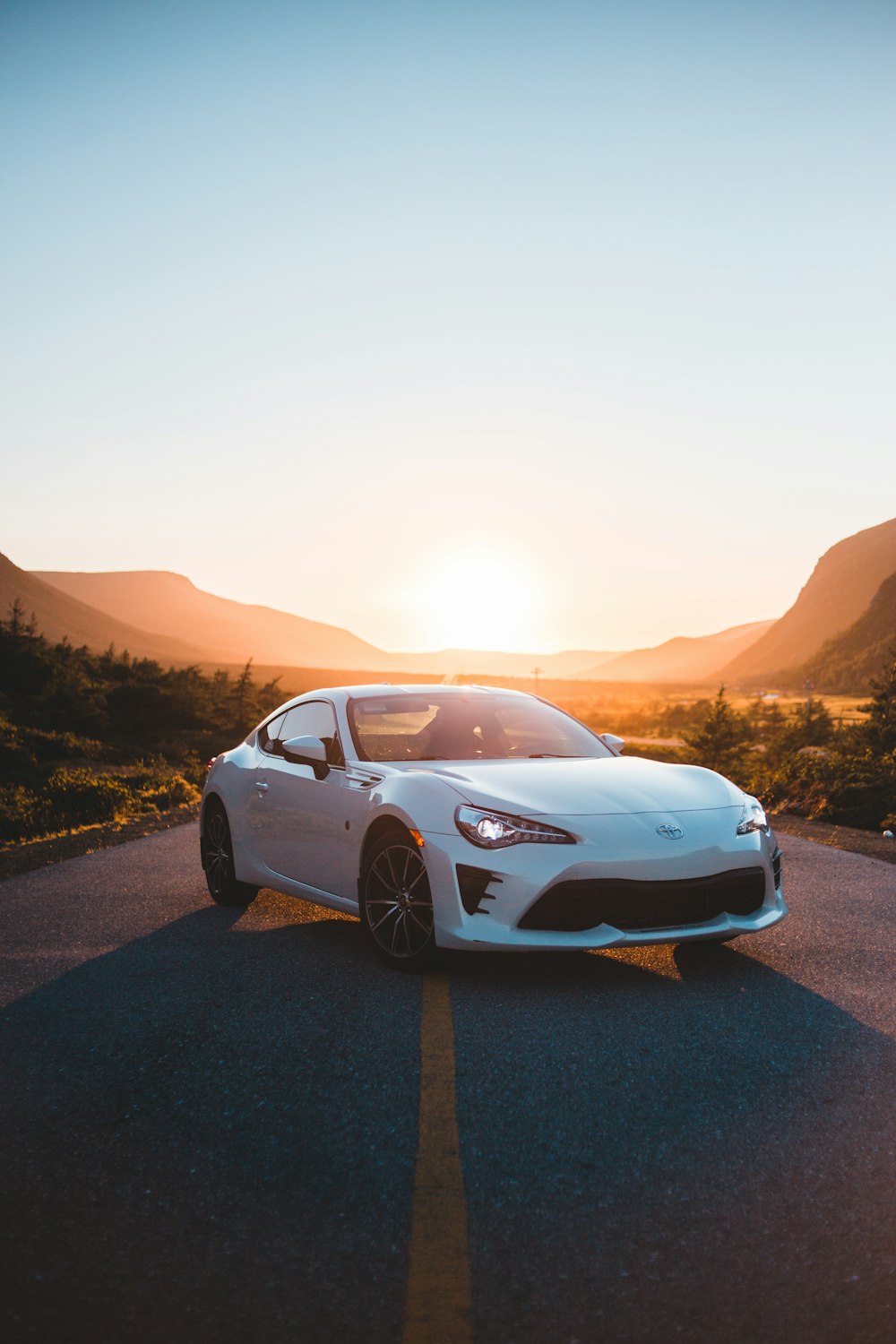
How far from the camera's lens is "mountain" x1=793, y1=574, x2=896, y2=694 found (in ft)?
420

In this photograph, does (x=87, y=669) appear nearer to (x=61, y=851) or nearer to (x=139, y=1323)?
(x=61, y=851)

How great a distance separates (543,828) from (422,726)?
192 cm

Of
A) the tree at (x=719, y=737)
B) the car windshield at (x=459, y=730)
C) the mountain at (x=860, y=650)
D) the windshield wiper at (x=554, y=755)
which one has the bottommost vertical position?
the tree at (x=719, y=737)

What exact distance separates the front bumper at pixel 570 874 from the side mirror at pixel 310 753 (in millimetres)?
1139

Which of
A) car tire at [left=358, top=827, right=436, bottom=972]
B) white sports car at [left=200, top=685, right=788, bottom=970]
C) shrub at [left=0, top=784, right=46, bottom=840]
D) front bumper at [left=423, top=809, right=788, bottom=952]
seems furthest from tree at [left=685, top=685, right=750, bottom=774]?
front bumper at [left=423, top=809, right=788, bottom=952]

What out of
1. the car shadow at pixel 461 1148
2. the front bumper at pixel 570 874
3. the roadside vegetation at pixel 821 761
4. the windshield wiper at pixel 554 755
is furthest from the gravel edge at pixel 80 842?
the roadside vegetation at pixel 821 761

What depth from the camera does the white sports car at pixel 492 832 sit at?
17.5 ft

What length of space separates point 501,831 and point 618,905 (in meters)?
0.65

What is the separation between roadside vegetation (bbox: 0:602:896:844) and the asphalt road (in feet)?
27.4

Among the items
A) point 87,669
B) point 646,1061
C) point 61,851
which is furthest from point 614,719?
point 646,1061

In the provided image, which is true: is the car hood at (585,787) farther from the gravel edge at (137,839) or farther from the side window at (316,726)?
the gravel edge at (137,839)

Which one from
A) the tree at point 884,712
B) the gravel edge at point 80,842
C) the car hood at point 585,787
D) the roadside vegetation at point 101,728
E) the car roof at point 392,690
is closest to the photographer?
the car hood at point 585,787

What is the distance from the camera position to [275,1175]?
3.30 metres

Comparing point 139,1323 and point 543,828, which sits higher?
point 543,828
